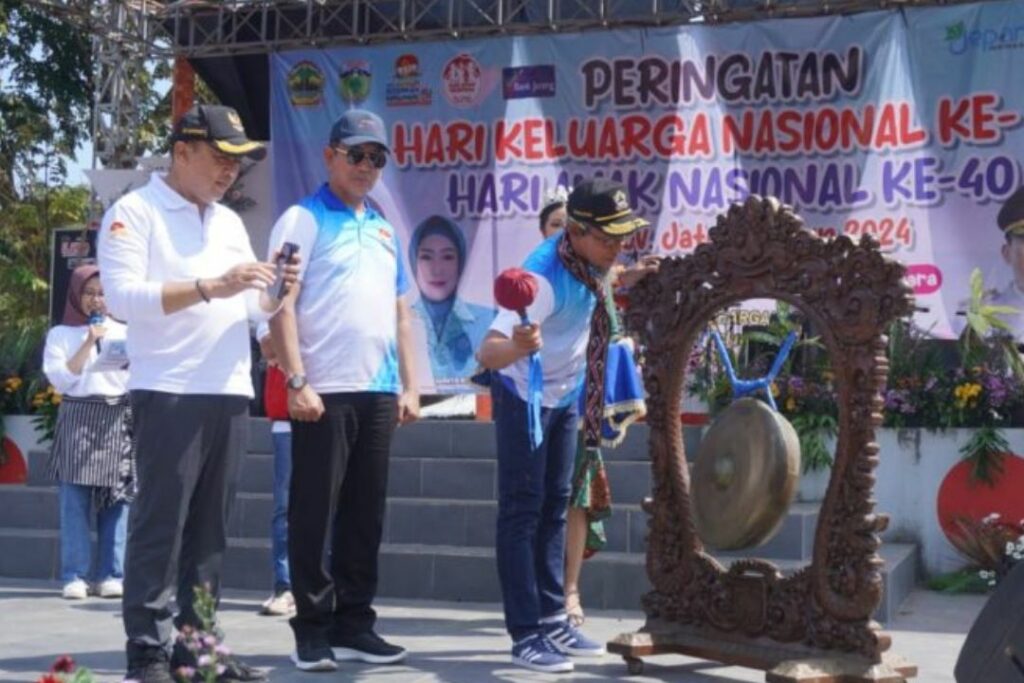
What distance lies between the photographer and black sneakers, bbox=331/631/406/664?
18.5 ft

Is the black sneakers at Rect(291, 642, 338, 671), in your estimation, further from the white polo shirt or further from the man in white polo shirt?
the white polo shirt

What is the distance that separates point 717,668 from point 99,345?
3.70 meters

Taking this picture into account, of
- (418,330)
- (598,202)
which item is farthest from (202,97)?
(598,202)

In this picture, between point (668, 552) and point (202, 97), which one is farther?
point (202, 97)

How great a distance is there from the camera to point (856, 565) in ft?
17.2

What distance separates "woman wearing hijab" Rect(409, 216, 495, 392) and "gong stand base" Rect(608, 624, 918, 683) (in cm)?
644

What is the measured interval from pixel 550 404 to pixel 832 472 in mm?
1017

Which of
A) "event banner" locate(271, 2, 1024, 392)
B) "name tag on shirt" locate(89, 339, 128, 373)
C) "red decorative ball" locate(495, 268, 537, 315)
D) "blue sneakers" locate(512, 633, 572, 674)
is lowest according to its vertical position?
"blue sneakers" locate(512, 633, 572, 674)

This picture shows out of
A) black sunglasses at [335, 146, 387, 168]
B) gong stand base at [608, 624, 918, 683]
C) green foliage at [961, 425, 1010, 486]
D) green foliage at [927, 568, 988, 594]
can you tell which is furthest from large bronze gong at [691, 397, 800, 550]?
green foliage at [961, 425, 1010, 486]

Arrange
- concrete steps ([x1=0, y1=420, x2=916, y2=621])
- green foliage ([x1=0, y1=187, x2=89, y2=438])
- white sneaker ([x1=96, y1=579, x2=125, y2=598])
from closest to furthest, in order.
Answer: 1. concrete steps ([x1=0, y1=420, x2=916, y2=621])
2. white sneaker ([x1=96, y1=579, x2=125, y2=598])
3. green foliage ([x1=0, y1=187, x2=89, y2=438])

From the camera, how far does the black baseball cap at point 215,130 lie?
492cm

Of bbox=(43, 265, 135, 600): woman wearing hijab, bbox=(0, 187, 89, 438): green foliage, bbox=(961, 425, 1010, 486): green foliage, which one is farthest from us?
bbox=(0, 187, 89, 438): green foliage

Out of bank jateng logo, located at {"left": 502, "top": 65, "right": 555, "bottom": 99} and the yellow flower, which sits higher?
bank jateng logo, located at {"left": 502, "top": 65, "right": 555, "bottom": 99}

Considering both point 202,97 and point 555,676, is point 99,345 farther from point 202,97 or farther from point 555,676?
point 202,97
